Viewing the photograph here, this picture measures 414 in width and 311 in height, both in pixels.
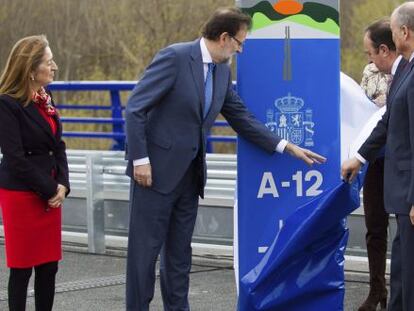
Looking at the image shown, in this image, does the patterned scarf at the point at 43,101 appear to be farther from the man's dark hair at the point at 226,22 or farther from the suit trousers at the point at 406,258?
the suit trousers at the point at 406,258

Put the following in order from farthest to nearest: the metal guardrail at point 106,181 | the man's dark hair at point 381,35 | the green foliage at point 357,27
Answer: the green foliage at point 357,27 < the metal guardrail at point 106,181 < the man's dark hair at point 381,35

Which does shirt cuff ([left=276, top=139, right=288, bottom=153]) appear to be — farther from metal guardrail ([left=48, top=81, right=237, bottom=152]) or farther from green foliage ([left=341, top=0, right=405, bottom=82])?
green foliage ([left=341, top=0, right=405, bottom=82])

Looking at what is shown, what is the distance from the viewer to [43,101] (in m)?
5.87

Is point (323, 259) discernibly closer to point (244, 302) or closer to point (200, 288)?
point (244, 302)

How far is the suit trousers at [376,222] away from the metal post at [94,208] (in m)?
3.20

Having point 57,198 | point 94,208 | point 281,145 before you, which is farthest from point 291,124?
point 94,208

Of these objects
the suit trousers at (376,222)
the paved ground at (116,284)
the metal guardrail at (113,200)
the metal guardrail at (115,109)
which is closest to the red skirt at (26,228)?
the paved ground at (116,284)

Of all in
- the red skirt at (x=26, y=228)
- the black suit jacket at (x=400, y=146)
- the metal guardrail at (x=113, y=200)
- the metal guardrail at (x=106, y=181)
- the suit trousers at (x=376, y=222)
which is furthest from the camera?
the metal guardrail at (x=106, y=181)

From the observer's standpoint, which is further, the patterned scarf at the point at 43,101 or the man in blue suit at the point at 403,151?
the patterned scarf at the point at 43,101

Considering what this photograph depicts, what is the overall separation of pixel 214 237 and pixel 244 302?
3138 mm

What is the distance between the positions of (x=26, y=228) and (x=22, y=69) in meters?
0.88

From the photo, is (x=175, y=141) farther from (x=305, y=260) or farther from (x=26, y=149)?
(x=305, y=260)

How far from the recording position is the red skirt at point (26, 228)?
5.79 m

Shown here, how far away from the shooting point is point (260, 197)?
610 centimetres
